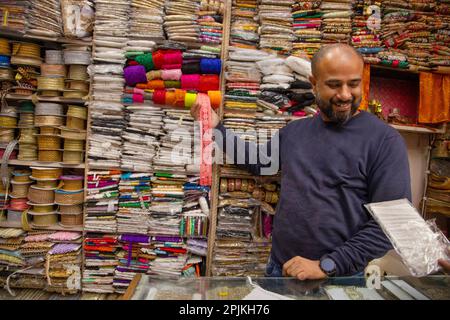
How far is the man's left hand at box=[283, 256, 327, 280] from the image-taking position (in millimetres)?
1056

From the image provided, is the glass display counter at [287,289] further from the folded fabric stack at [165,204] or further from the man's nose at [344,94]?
the folded fabric stack at [165,204]

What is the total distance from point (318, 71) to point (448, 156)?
6.56 ft

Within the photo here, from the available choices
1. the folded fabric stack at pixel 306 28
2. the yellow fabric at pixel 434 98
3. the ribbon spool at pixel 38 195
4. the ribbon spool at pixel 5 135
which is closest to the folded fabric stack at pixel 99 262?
the ribbon spool at pixel 38 195

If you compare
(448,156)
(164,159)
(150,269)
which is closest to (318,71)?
(164,159)

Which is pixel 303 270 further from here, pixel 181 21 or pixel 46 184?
pixel 46 184

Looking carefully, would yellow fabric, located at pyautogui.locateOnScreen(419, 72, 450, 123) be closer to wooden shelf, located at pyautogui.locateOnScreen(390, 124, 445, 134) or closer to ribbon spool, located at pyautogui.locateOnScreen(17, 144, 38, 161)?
wooden shelf, located at pyautogui.locateOnScreen(390, 124, 445, 134)

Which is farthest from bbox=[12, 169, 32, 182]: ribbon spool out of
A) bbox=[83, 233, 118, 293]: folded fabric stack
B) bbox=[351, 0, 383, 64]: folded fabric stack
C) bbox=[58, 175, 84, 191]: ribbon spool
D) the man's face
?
bbox=[351, 0, 383, 64]: folded fabric stack

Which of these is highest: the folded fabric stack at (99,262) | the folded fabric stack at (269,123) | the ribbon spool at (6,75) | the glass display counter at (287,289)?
the ribbon spool at (6,75)

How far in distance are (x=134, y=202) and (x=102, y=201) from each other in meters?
0.24

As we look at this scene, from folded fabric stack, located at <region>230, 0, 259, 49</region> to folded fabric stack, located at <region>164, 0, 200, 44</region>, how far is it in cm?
29

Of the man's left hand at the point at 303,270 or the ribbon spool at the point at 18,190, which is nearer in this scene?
the man's left hand at the point at 303,270

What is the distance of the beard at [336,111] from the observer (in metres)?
1.28

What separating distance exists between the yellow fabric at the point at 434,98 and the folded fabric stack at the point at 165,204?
211 centimetres

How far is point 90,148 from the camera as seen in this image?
2.15 metres
